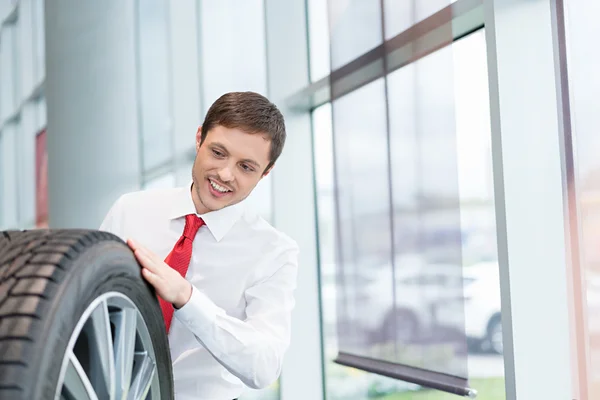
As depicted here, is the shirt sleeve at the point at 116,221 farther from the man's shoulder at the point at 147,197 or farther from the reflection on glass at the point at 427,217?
the reflection on glass at the point at 427,217

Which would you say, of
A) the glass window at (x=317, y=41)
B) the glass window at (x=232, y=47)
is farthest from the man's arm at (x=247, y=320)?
the glass window at (x=232, y=47)

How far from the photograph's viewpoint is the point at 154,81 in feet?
19.5

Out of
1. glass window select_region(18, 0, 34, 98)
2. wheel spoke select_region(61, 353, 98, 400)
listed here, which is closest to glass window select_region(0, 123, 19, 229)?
glass window select_region(18, 0, 34, 98)

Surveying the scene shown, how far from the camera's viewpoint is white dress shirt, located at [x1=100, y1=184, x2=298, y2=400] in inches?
74.7

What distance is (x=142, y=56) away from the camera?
6.01 meters

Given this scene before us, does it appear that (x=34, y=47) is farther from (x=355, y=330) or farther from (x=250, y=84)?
(x=355, y=330)

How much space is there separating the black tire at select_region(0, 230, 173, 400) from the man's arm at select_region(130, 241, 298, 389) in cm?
14

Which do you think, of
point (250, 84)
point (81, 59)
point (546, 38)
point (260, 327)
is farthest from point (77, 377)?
point (81, 59)

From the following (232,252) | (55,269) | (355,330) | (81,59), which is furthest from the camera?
(81,59)

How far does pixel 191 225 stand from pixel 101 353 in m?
0.77

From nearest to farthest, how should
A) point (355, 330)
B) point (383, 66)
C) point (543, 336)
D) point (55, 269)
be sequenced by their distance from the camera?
point (55, 269), point (543, 336), point (383, 66), point (355, 330)

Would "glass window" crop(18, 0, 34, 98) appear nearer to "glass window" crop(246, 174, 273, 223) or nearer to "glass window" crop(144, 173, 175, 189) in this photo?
"glass window" crop(144, 173, 175, 189)

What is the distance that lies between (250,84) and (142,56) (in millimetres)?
1691

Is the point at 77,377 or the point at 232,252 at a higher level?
the point at 232,252
